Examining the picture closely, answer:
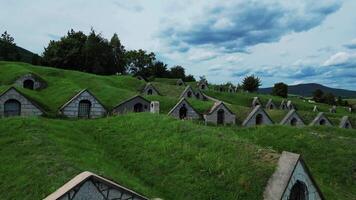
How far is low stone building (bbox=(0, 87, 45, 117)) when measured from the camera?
35250 mm

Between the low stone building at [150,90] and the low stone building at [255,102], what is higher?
the low stone building at [150,90]

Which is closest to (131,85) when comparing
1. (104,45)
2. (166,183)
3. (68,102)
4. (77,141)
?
(104,45)

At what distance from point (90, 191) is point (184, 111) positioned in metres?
34.4

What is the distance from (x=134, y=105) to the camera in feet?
135

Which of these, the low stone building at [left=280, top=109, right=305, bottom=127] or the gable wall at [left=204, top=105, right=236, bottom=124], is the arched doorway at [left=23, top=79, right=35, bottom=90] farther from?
the low stone building at [left=280, top=109, right=305, bottom=127]

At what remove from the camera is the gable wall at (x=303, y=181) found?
15203 mm

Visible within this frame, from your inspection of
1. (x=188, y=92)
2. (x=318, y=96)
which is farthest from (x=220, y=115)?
(x=318, y=96)

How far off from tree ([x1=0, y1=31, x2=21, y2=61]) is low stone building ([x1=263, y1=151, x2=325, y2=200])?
66010 mm

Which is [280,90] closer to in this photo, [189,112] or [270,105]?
[270,105]

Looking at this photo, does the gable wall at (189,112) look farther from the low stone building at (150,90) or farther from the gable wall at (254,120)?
the low stone building at (150,90)

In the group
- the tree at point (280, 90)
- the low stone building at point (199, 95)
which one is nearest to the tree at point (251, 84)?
the tree at point (280, 90)

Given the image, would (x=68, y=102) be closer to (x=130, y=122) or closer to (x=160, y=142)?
(x=130, y=122)

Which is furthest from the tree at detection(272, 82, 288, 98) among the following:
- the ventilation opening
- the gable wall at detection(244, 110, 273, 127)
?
the gable wall at detection(244, 110, 273, 127)

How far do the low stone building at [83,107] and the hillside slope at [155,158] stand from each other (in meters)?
12.2
